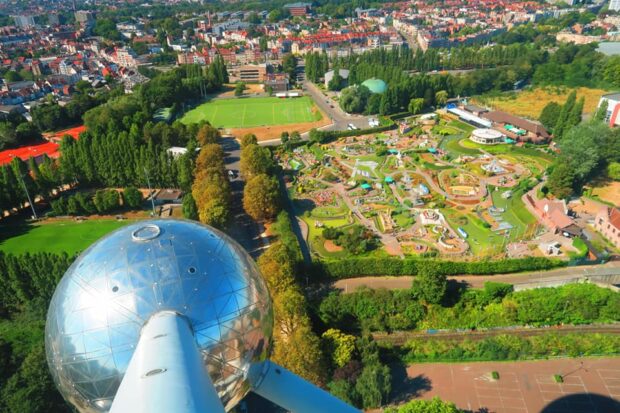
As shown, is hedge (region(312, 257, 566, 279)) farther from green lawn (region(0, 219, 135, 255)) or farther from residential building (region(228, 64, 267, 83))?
residential building (region(228, 64, 267, 83))

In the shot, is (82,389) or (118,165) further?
(118,165)

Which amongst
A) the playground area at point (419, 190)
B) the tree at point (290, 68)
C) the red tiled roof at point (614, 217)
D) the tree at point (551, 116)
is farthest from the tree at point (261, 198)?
the tree at point (290, 68)

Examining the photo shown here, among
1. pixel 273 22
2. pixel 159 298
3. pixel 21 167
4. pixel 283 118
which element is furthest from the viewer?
pixel 273 22

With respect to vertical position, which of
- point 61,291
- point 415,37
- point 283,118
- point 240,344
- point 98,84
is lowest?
point 415,37

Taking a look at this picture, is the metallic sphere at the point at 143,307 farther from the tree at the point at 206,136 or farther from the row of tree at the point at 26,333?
the tree at the point at 206,136

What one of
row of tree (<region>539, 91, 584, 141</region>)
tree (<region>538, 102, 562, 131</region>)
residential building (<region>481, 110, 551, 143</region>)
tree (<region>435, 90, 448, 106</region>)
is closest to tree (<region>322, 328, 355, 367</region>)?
residential building (<region>481, 110, 551, 143</region>)

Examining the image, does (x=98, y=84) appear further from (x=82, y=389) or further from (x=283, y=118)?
(x=82, y=389)

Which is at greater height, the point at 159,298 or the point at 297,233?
the point at 159,298

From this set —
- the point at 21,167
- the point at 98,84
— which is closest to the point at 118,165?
the point at 21,167

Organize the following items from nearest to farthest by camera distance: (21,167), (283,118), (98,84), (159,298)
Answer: (159,298)
(21,167)
(283,118)
(98,84)
